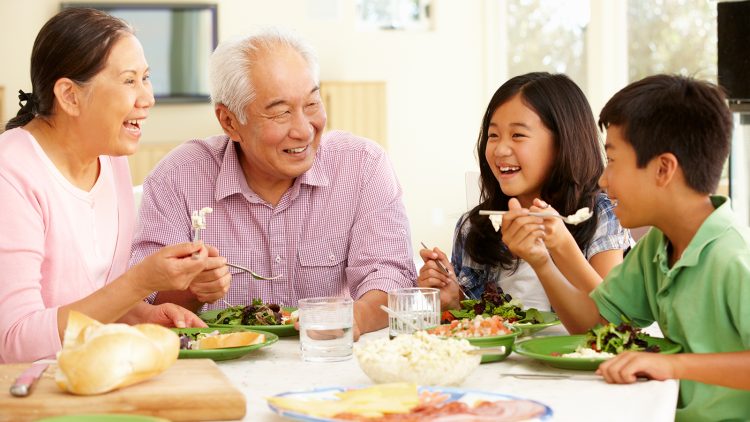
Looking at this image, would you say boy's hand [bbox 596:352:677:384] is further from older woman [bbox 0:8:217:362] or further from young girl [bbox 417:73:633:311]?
older woman [bbox 0:8:217:362]

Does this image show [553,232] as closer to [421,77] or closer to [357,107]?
[357,107]

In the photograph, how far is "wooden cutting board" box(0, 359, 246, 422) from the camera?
133cm

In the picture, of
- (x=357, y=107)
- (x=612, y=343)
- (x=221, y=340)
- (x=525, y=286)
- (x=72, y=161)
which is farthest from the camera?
(x=357, y=107)

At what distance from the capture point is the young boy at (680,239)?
177 centimetres

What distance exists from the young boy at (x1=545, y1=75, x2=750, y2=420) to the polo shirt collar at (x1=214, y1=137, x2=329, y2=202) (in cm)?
78

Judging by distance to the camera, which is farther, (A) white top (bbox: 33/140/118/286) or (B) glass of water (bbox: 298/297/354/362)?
(A) white top (bbox: 33/140/118/286)

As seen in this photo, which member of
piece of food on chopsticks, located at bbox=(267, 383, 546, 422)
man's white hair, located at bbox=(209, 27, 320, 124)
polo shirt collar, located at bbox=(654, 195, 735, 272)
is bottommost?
piece of food on chopsticks, located at bbox=(267, 383, 546, 422)

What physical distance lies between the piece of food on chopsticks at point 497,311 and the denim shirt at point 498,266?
0.38 meters

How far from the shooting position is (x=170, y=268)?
1.85 metres

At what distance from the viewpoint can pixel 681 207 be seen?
1.89m

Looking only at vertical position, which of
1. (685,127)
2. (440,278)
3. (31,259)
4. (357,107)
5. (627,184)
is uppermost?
(685,127)

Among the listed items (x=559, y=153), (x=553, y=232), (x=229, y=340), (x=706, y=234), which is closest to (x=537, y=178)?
(x=559, y=153)

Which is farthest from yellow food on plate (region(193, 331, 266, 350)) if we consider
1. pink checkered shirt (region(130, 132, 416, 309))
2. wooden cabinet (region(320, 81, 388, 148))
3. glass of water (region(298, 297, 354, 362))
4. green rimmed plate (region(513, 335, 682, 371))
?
wooden cabinet (region(320, 81, 388, 148))

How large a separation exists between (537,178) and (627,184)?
0.59m
